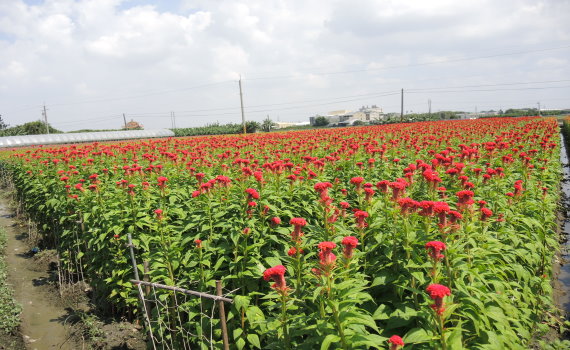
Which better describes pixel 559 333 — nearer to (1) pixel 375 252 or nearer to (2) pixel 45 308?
(1) pixel 375 252

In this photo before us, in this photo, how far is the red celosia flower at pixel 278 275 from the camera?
2.28m

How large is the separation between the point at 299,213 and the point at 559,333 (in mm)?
3961

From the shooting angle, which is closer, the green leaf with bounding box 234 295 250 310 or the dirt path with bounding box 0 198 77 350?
the green leaf with bounding box 234 295 250 310

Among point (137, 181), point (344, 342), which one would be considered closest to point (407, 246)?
point (344, 342)

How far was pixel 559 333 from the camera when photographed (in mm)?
4867

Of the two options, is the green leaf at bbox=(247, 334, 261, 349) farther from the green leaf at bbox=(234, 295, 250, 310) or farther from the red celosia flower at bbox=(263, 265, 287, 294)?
the red celosia flower at bbox=(263, 265, 287, 294)

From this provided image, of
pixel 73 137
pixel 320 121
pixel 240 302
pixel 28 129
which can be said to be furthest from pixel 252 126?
pixel 240 302

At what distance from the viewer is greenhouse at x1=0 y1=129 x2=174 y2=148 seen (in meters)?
44.2

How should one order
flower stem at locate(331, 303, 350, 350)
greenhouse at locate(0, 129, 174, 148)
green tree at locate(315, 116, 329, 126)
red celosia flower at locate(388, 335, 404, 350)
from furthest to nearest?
green tree at locate(315, 116, 329, 126) < greenhouse at locate(0, 129, 174, 148) < flower stem at locate(331, 303, 350, 350) < red celosia flower at locate(388, 335, 404, 350)

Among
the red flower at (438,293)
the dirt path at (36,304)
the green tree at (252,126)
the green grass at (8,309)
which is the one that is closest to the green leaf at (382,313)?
the red flower at (438,293)

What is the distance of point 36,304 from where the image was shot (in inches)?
252

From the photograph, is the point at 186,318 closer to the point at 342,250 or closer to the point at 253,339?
the point at 253,339

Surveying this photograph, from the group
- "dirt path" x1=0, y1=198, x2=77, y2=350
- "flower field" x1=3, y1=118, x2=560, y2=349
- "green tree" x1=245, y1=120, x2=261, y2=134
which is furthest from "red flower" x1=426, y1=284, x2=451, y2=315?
"green tree" x1=245, y1=120, x2=261, y2=134

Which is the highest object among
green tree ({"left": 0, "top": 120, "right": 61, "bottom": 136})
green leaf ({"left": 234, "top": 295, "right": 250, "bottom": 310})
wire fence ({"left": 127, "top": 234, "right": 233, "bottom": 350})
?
green tree ({"left": 0, "top": 120, "right": 61, "bottom": 136})
